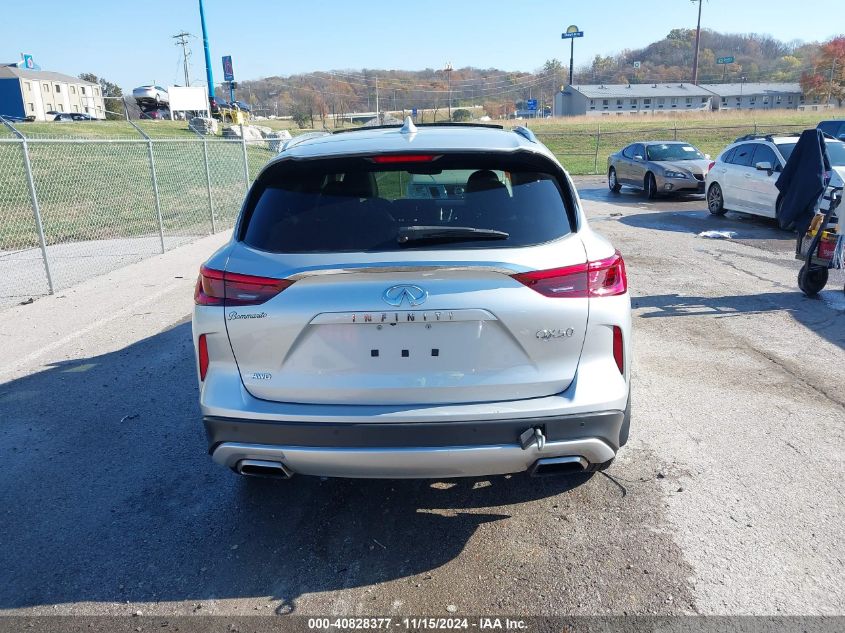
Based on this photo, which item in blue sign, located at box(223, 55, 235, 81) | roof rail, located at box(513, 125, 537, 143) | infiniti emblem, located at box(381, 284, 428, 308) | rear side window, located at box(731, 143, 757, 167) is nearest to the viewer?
infiniti emblem, located at box(381, 284, 428, 308)

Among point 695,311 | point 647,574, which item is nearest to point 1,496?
point 647,574

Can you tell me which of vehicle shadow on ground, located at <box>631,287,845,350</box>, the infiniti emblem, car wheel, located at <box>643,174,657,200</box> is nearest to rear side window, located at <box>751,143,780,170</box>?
car wheel, located at <box>643,174,657,200</box>

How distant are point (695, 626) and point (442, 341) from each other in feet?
4.85

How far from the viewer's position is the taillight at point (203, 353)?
115 inches

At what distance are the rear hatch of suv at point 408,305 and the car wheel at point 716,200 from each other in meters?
13.2

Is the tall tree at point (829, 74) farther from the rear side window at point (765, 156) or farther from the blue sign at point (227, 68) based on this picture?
the rear side window at point (765, 156)

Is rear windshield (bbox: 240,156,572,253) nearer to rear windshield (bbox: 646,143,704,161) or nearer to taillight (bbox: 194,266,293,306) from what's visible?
taillight (bbox: 194,266,293,306)

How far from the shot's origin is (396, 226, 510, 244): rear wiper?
279 cm

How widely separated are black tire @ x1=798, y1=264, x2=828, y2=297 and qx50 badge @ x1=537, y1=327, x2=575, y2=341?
234 inches

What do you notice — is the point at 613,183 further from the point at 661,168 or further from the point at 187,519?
the point at 187,519

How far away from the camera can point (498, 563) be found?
9.78 ft

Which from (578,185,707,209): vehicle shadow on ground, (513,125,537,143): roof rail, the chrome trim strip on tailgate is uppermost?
(513,125,537,143): roof rail

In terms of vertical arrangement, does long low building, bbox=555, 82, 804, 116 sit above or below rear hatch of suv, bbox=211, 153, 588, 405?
above

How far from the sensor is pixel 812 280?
7.43 meters
